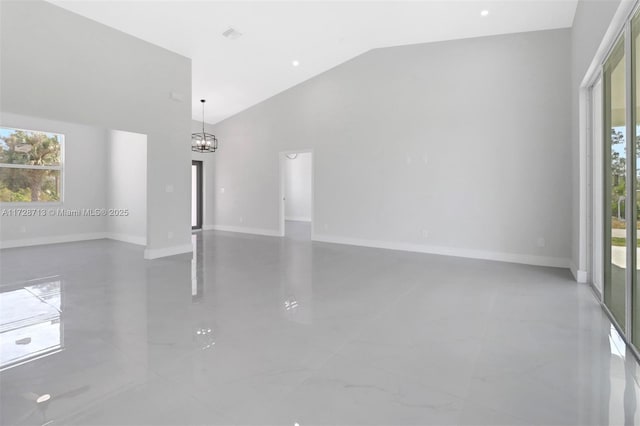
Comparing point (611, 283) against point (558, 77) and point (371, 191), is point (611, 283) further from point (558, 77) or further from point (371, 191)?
point (371, 191)

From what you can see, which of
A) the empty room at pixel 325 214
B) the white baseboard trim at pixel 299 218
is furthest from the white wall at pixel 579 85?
the white baseboard trim at pixel 299 218

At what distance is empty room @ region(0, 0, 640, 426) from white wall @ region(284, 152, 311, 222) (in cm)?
425

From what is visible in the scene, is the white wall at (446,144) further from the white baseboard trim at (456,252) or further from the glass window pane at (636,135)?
the glass window pane at (636,135)

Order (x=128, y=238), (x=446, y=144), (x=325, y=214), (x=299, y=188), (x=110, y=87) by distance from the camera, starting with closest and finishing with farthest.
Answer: (x=110, y=87) < (x=446, y=144) < (x=325, y=214) < (x=128, y=238) < (x=299, y=188)

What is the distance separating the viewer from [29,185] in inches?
270

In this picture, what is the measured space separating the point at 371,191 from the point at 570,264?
3.38 m

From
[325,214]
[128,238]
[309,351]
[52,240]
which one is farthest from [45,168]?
[309,351]

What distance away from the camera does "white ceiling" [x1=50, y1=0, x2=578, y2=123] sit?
4594mm

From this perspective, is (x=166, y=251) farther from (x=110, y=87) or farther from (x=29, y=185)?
(x=29, y=185)

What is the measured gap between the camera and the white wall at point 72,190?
6.64 metres

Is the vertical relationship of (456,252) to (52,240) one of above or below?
below

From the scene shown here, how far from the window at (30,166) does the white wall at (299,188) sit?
7606 mm

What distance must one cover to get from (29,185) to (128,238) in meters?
2.09

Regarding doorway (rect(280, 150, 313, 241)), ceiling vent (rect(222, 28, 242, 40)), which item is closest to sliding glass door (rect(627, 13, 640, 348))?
ceiling vent (rect(222, 28, 242, 40))
